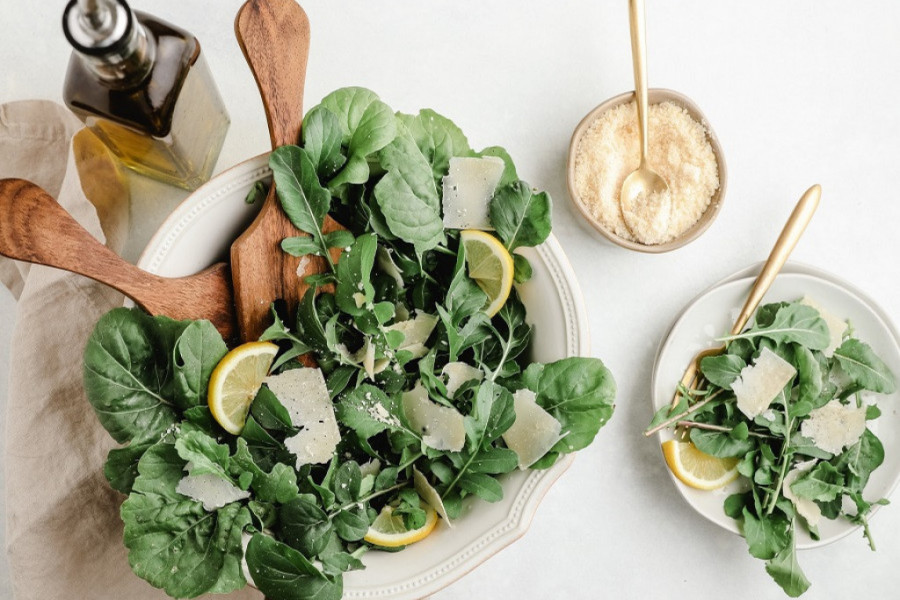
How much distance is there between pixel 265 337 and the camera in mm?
874

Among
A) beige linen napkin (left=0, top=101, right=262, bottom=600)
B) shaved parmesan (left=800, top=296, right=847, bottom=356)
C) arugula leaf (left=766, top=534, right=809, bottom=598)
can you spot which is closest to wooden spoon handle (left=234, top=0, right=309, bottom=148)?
beige linen napkin (left=0, top=101, right=262, bottom=600)

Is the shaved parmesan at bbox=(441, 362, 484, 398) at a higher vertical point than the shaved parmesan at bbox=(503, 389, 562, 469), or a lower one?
higher

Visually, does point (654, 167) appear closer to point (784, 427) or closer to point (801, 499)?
point (784, 427)

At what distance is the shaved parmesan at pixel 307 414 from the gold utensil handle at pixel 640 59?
0.62 m

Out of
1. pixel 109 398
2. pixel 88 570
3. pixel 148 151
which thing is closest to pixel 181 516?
pixel 109 398

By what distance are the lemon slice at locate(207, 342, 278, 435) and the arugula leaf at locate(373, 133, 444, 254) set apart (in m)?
0.21

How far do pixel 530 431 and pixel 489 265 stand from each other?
0.21 metres

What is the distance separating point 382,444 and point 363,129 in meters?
0.40

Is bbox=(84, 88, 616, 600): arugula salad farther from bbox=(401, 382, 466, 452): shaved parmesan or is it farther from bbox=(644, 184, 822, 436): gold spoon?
bbox=(644, 184, 822, 436): gold spoon

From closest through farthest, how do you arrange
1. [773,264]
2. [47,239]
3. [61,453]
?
1. [47,239]
2. [61,453]
3. [773,264]

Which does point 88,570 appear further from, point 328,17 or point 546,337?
point 328,17

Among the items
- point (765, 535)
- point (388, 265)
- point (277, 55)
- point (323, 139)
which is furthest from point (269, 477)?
point (765, 535)

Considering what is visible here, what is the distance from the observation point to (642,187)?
45.1 inches

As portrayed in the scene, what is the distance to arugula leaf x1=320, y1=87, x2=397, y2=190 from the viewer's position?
88 centimetres
